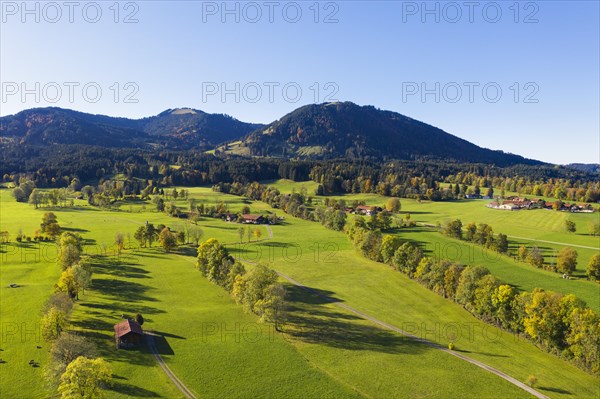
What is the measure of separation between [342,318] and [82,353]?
145 ft

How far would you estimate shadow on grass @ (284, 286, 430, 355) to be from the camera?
6247 centimetres

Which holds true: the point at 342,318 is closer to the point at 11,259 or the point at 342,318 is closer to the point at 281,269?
the point at 281,269

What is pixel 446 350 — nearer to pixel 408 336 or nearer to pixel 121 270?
pixel 408 336

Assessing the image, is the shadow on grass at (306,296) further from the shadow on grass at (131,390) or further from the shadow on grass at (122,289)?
the shadow on grass at (131,390)

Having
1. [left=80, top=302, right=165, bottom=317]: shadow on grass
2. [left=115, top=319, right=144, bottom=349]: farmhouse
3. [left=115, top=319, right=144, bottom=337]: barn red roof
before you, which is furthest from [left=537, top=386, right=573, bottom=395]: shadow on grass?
[left=80, top=302, right=165, bottom=317]: shadow on grass

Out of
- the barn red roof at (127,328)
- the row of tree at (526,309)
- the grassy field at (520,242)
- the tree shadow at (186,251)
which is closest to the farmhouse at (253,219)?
the tree shadow at (186,251)

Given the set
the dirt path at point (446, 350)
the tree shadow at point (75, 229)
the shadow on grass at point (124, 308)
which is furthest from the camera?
the tree shadow at point (75, 229)

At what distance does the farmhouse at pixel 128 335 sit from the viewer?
5922 centimetres

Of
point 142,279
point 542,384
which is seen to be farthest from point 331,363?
point 142,279

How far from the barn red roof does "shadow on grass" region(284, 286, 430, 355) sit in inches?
995

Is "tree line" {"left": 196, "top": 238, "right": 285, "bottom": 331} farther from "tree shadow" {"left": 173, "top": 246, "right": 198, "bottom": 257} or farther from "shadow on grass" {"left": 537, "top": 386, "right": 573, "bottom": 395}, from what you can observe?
"shadow on grass" {"left": 537, "top": 386, "right": 573, "bottom": 395}

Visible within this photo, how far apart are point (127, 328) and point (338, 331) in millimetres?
35967

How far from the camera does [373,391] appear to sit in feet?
165

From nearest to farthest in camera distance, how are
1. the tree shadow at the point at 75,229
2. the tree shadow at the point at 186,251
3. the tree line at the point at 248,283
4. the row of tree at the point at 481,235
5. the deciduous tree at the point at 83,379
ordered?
the deciduous tree at the point at 83,379
the tree line at the point at 248,283
the row of tree at the point at 481,235
the tree shadow at the point at 186,251
the tree shadow at the point at 75,229
